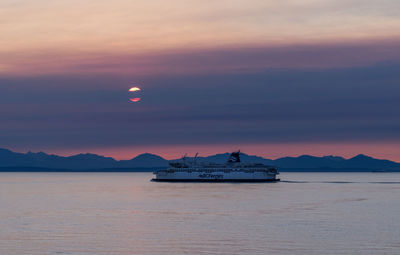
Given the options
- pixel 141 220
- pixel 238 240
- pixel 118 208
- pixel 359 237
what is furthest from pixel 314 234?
pixel 118 208

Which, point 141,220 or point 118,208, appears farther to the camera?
point 118,208

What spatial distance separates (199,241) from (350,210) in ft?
129

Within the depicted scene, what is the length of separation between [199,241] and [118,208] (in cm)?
4092

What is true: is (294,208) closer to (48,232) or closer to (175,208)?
(175,208)

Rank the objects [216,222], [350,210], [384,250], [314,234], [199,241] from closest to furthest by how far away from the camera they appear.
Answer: [384,250], [199,241], [314,234], [216,222], [350,210]

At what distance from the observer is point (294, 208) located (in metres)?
91.0

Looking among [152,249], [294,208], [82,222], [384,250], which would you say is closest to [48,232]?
[82,222]

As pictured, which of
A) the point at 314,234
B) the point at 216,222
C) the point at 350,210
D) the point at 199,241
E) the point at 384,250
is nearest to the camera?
the point at 384,250

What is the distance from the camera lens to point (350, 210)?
88.4m

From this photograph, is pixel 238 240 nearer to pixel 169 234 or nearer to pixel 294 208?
pixel 169 234

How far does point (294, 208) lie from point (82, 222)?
31834 millimetres

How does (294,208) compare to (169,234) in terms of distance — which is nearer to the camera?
(169,234)

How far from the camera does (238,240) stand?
5469 centimetres

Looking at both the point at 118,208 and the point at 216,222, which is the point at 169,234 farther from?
the point at 118,208
